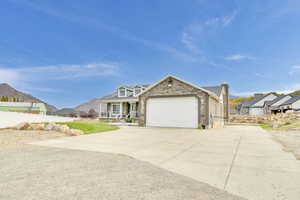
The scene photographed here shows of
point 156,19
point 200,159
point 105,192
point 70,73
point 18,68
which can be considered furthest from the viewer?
point 70,73

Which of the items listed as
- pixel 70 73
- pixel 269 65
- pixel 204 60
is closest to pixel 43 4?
pixel 70 73

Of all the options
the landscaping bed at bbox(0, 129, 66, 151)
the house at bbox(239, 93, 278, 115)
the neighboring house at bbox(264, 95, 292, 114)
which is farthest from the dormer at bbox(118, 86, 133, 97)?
the house at bbox(239, 93, 278, 115)

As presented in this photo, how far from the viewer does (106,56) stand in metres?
24.3

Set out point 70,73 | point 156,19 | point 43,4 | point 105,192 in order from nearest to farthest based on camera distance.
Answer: point 105,192, point 43,4, point 156,19, point 70,73

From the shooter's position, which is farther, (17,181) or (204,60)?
(204,60)

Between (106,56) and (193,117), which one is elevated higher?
(106,56)

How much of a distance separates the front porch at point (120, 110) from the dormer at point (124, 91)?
4.09 ft

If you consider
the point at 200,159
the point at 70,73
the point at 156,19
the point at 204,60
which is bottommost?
the point at 200,159

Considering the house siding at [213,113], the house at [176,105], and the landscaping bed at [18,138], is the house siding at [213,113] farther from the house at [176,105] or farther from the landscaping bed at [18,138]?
the landscaping bed at [18,138]

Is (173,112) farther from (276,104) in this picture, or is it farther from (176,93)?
(276,104)

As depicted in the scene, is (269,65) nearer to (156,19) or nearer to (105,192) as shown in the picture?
(156,19)

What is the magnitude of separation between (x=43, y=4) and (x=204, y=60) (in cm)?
2051

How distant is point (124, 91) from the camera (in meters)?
24.1

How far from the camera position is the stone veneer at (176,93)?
46.2 ft
